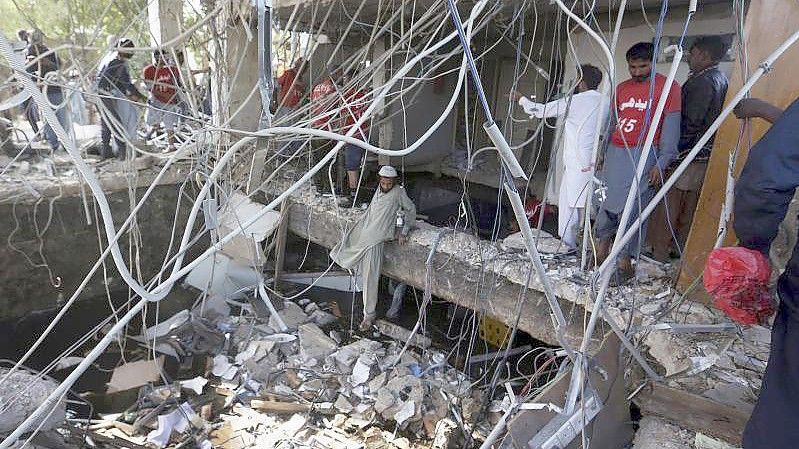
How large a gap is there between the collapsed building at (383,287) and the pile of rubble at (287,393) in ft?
0.09

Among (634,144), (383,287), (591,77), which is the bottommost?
(383,287)

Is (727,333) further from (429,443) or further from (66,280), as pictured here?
(66,280)

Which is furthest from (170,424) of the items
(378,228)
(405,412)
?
(378,228)

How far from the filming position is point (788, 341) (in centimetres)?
171

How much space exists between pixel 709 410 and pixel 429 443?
3.32 m

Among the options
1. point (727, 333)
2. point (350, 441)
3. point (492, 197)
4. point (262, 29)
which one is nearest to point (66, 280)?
point (350, 441)

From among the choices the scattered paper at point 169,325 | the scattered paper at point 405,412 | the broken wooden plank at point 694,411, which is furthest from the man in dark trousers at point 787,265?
the scattered paper at point 169,325

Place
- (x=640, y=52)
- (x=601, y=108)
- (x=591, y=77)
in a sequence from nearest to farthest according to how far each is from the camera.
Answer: (x=601, y=108) → (x=640, y=52) → (x=591, y=77)

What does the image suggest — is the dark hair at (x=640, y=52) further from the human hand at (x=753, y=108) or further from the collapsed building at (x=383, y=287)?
the human hand at (x=753, y=108)

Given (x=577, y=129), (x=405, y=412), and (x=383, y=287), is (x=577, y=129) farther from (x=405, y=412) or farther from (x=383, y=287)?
(x=383, y=287)

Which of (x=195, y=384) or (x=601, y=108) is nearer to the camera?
(x=601, y=108)

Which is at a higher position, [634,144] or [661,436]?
[634,144]

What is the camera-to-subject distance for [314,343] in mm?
6605

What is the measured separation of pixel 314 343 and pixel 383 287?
184 cm
